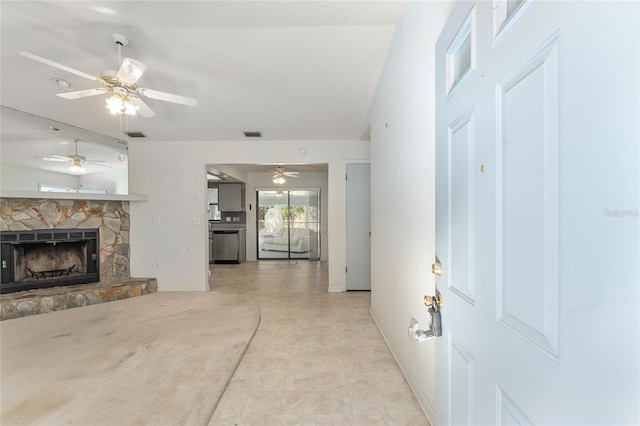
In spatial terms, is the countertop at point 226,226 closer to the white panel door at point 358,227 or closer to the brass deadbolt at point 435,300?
Answer: the white panel door at point 358,227

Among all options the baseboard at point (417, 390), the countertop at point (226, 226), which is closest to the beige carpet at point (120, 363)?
the baseboard at point (417, 390)

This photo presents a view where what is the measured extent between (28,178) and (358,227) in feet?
16.3

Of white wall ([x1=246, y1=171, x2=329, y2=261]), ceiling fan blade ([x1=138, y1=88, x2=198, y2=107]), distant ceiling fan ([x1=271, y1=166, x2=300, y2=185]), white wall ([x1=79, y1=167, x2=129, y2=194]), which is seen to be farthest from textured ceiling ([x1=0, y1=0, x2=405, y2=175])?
white wall ([x1=246, y1=171, x2=329, y2=261])

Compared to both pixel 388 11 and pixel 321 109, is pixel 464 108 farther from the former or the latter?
pixel 321 109

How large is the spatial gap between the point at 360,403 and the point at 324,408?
25 cm

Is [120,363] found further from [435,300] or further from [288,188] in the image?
[288,188]

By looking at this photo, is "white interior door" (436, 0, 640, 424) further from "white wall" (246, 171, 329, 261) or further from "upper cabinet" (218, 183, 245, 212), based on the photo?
"upper cabinet" (218, 183, 245, 212)

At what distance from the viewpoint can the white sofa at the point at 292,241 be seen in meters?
8.03

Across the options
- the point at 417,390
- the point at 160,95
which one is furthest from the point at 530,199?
the point at 160,95

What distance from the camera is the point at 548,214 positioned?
0.53 m

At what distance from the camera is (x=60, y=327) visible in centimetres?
314

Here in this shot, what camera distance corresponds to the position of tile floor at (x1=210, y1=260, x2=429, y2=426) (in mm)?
1777

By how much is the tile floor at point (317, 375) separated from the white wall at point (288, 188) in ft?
12.5

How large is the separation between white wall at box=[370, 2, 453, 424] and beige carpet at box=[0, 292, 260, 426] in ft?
4.58
